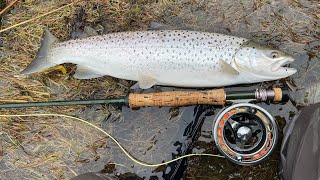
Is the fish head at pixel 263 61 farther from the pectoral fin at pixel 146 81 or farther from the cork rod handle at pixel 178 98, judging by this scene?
the pectoral fin at pixel 146 81

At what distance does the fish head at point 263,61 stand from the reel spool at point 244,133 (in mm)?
259

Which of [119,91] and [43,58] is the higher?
[43,58]

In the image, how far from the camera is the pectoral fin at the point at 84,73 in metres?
2.90

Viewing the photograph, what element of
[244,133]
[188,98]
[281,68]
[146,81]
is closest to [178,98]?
[188,98]

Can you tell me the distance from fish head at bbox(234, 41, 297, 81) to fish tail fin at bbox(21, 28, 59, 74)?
1.41 meters

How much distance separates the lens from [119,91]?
2998 millimetres

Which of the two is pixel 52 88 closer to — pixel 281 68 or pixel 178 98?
pixel 178 98

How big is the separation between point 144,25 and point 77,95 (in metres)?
0.78

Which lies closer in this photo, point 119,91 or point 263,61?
point 263,61

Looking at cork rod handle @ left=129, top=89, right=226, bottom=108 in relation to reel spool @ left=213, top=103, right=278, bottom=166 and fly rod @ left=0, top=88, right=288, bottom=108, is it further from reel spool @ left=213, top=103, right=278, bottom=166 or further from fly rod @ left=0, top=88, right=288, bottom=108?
reel spool @ left=213, top=103, right=278, bottom=166

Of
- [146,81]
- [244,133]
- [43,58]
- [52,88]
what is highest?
[43,58]

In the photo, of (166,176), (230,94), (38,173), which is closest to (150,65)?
(230,94)

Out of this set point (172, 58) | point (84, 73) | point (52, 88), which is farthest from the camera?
point (52, 88)

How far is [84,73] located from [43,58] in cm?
34
